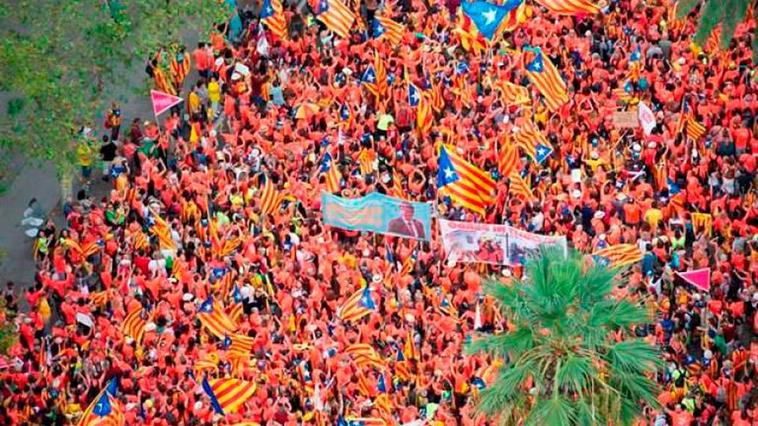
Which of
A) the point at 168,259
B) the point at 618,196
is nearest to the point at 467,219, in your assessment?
the point at 618,196

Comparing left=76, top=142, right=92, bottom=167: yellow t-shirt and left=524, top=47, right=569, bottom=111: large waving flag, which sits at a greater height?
left=524, top=47, right=569, bottom=111: large waving flag

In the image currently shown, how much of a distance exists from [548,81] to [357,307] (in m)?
8.57

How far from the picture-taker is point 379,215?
44188mm

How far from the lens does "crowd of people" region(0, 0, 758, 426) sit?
3978 centimetres

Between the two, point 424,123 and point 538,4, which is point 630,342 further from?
point 538,4

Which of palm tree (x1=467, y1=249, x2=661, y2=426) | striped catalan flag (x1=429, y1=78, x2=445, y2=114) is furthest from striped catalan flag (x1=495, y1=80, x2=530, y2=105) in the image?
palm tree (x1=467, y1=249, x2=661, y2=426)

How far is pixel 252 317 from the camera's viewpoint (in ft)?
136

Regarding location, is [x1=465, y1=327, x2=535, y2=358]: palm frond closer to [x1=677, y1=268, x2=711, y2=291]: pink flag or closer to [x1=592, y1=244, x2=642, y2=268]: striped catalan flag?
[x1=677, y1=268, x2=711, y2=291]: pink flag

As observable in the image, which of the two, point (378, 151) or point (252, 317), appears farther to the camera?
point (378, 151)

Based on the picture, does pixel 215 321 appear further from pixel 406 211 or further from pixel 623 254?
pixel 623 254

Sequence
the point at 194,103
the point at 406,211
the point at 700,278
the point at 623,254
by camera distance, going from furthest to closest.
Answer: the point at 194,103 → the point at 406,211 → the point at 623,254 → the point at 700,278

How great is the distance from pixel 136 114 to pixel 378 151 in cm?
710

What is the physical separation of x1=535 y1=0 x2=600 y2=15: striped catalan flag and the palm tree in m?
16.8

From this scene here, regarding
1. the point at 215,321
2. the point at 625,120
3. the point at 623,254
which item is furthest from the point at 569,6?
the point at 215,321
